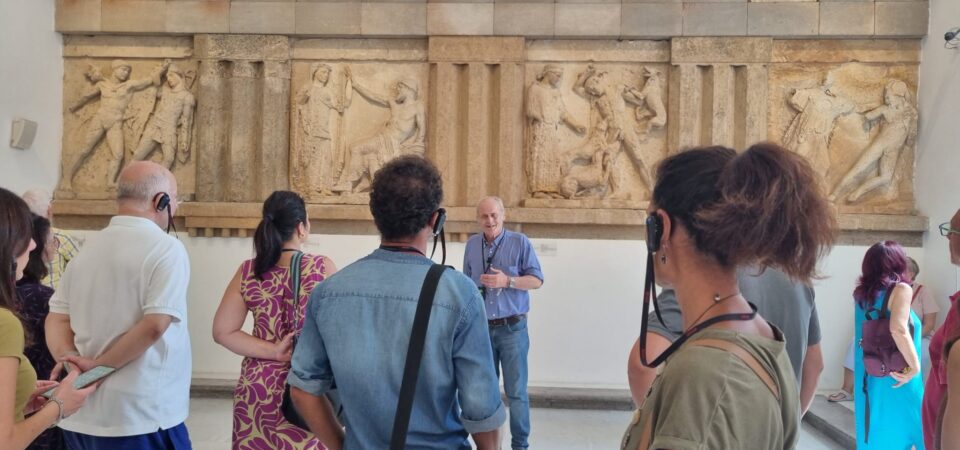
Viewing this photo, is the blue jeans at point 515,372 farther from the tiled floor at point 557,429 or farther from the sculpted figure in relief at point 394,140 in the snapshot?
the sculpted figure in relief at point 394,140

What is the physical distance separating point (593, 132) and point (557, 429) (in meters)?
3.00

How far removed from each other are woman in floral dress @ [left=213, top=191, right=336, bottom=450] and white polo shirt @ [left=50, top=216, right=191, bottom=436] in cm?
24

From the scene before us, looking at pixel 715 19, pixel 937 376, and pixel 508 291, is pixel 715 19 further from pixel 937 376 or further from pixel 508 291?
pixel 937 376

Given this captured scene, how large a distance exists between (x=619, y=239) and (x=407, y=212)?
5.17m

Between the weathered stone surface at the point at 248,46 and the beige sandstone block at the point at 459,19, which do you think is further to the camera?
the weathered stone surface at the point at 248,46

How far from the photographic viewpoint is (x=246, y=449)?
2.60 meters

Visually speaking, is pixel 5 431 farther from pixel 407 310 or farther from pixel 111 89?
pixel 111 89

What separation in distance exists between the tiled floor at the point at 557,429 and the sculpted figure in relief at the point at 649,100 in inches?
114

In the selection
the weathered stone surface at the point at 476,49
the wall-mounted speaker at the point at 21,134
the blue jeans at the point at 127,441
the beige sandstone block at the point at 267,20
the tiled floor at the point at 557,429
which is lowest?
the tiled floor at the point at 557,429

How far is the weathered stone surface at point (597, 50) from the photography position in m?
6.86

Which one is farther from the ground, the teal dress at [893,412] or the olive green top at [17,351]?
the olive green top at [17,351]

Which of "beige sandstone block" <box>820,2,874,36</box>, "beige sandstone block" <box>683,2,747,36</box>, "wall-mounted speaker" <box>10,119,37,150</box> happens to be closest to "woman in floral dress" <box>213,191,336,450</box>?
"wall-mounted speaker" <box>10,119,37,150</box>

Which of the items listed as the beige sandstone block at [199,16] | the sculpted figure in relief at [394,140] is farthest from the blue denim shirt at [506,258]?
the beige sandstone block at [199,16]

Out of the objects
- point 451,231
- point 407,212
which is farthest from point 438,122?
point 407,212
